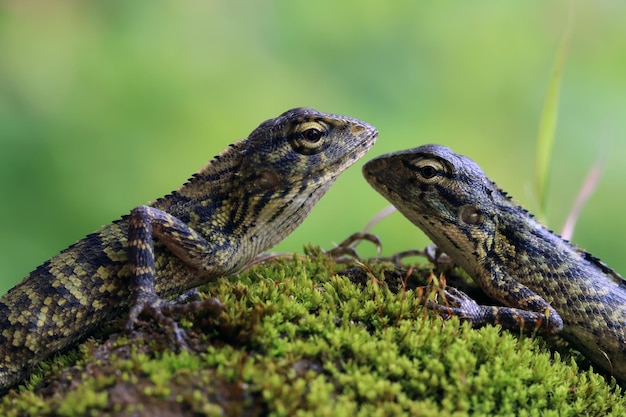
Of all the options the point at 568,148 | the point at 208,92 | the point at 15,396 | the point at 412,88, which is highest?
the point at 568,148

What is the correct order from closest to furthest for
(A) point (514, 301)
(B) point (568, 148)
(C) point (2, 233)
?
(A) point (514, 301) < (C) point (2, 233) < (B) point (568, 148)

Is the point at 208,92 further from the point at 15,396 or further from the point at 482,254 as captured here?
the point at 15,396

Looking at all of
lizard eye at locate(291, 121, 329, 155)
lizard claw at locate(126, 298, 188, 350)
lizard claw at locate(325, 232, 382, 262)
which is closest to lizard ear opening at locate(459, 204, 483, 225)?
lizard claw at locate(325, 232, 382, 262)

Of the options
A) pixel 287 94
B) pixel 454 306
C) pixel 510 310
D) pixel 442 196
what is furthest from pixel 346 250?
pixel 287 94

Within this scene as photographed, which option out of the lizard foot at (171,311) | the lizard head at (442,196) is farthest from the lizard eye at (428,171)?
the lizard foot at (171,311)

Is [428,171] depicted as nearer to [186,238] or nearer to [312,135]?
[312,135]

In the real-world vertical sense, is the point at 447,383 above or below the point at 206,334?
above

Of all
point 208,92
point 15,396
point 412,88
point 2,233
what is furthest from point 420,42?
A: point 15,396

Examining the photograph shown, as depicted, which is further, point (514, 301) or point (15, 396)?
point (514, 301)
